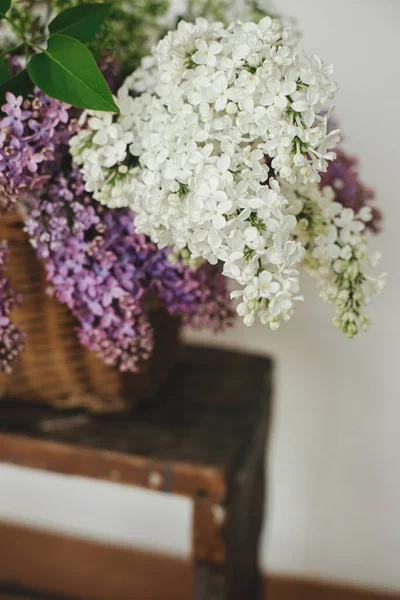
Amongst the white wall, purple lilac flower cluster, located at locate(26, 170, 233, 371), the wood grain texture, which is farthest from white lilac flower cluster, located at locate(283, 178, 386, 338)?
the wood grain texture

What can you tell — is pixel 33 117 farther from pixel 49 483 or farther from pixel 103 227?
pixel 49 483

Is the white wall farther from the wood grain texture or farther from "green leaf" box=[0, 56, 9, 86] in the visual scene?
"green leaf" box=[0, 56, 9, 86]

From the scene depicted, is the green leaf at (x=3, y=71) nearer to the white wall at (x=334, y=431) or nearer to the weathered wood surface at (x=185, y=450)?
the weathered wood surface at (x=185, y=450)

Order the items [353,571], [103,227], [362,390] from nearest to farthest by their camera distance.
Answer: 1. [103,227]
2. [362,390]
3. [353,571]

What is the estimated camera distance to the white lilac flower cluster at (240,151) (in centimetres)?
40

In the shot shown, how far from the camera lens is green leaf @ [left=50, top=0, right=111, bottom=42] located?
1.59ft

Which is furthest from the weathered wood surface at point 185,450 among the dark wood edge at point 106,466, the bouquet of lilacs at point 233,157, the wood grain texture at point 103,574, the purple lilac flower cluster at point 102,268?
the wood grain texture at point 103,574

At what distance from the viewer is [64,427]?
72 cm

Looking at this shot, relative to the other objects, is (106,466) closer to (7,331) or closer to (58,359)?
(58,359)

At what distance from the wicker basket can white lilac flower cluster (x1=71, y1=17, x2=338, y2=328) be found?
0.21 m

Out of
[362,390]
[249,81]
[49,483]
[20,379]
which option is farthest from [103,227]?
[49,483]

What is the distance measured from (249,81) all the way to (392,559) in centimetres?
102

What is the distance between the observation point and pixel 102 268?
1.69ft

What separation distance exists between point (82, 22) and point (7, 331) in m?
0.27
